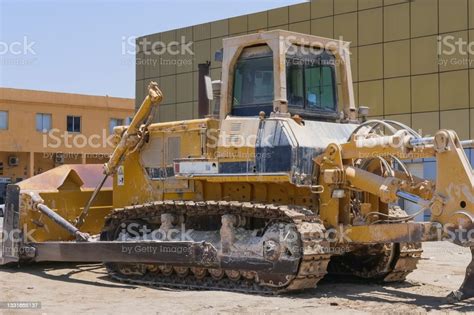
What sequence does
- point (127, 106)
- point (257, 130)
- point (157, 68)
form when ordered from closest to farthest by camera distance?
point (257, 130) → point (157, 68) → point (127, 106)

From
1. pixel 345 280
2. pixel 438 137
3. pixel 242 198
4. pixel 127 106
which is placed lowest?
pixel 345 280

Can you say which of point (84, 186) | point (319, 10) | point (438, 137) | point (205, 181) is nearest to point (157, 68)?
point (319, 10)

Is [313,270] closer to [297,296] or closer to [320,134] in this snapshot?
[297,296]

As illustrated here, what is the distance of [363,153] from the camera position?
33.2ft

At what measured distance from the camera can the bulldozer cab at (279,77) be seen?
10.8 m

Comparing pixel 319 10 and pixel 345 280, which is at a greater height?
pixel 319 10

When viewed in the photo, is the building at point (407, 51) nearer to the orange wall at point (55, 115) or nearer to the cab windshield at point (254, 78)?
the cab windshield at point (254, 78)

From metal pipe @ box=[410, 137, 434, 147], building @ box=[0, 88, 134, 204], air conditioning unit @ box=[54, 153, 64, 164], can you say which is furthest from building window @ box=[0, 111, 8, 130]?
metal pipe @ box=[410, 137, 434, 147]

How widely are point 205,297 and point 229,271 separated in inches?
32.9

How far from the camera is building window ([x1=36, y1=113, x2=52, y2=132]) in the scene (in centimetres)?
4625

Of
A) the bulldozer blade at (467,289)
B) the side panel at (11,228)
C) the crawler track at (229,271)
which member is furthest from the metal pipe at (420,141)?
the side panel at (11,228)

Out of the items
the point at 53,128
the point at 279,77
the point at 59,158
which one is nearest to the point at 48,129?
the point at 53,128

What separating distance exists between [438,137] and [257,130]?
2.57 meters

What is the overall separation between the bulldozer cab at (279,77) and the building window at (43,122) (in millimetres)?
36727
